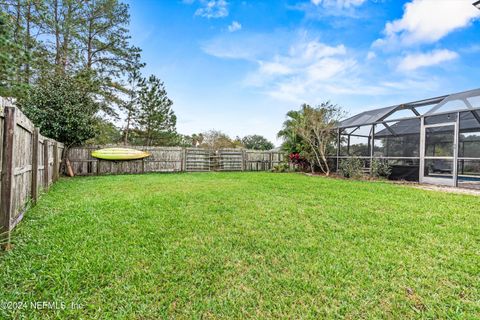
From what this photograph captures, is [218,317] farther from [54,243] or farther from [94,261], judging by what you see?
[54,243]

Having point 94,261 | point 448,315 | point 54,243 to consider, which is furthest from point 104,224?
point 448,315

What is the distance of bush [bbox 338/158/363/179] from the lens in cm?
954

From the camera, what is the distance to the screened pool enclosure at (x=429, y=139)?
298 inches

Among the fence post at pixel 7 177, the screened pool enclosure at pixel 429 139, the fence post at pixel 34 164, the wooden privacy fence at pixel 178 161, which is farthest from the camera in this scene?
the wooden privacy fence at pixel 178 161

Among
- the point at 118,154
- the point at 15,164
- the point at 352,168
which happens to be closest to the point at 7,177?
the point at 15,164

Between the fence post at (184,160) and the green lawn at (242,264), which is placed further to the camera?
the fence post at (184,160)

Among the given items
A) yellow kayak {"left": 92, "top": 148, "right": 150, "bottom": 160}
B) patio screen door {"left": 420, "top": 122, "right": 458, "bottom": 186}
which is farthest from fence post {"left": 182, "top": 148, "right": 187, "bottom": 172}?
patio screen door {"left": 420, "top": 122, "right": 458, "bottom": 186}

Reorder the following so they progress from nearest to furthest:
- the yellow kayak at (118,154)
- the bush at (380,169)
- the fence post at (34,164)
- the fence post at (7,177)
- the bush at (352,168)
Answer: the fence post at (7,177) < the fence post at (34,164) < the bush at (380,169) < the bush at (352,168) < the yellow kayak at (118,154)

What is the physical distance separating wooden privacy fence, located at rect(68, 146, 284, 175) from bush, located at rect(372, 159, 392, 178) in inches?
252

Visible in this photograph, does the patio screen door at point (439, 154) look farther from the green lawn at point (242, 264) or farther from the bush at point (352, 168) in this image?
the green lawn at point (242, 264)

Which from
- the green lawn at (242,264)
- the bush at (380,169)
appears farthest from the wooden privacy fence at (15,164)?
the bush at (380,169)

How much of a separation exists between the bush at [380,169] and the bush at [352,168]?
1.68 ft

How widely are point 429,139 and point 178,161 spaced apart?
11463mm

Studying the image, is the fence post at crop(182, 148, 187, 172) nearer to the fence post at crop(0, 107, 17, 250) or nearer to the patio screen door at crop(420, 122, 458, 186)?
the fence post at crop(0, 107, 17, 250)
